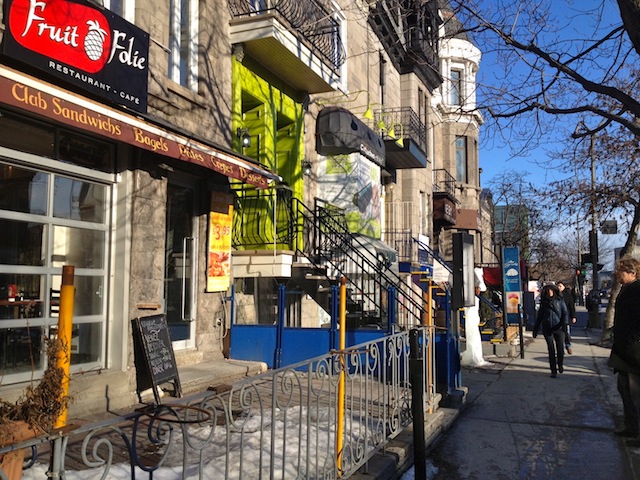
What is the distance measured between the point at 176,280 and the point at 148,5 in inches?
151

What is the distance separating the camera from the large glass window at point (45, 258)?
543cm

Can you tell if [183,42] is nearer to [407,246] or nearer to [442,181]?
[407,246]

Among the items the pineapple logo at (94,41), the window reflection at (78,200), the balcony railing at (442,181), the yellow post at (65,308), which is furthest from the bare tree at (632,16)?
the balcony railing at (442,181)

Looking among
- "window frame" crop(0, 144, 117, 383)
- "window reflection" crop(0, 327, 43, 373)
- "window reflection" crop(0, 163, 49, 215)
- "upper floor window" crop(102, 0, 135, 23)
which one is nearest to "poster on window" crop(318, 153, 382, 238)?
"upper floor window" crop(102, 0, 135, 23)

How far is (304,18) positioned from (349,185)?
402 cm

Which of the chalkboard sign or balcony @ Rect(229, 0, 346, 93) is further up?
balcony @ Rect(229, 0, 346, 93)

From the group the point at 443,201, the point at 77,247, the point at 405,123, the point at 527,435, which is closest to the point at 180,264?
the point at 77,247

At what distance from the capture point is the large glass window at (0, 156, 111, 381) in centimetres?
543

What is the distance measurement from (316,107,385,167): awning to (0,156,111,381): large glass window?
677 cm

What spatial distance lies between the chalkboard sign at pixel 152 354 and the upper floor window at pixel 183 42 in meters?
3.85

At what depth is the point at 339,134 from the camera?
40.7ft

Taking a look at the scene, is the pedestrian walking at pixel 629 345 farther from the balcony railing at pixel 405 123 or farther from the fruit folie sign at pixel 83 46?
the balcony railing at pixel 405 123

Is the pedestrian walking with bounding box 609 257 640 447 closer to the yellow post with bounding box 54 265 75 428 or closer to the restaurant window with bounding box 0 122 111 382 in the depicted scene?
the yellow post with bounding box 54 265 75 428

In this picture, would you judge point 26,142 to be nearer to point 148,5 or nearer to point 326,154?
point 148,5
